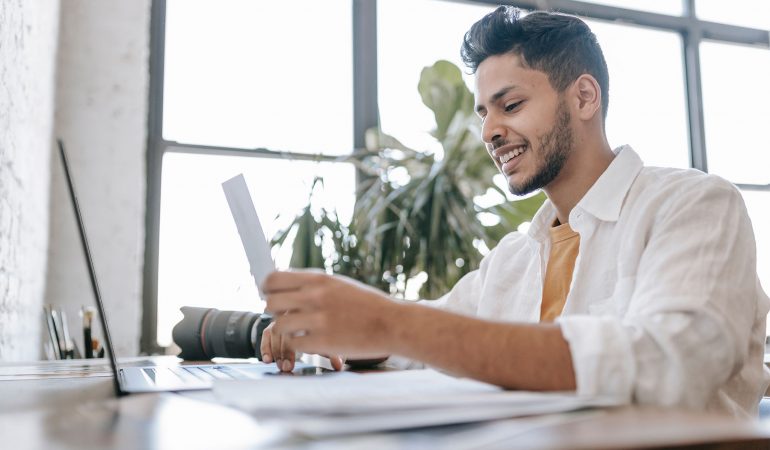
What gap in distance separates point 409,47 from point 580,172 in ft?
8.42

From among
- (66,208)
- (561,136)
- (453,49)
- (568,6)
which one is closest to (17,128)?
(66,208)

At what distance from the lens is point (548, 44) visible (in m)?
1.36

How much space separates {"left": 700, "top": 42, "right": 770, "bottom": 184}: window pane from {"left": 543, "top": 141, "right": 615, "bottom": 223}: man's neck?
3281 mm

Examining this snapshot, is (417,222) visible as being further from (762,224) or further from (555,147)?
(762,224)

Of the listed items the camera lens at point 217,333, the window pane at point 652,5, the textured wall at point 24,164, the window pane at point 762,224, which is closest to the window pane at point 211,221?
the textured wall at point 24,164

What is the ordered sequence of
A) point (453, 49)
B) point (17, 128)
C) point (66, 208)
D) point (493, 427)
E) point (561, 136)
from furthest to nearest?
1. point (453, 49)
2. point (66, 208)
3. point (17, 128)
4. point (561, 136)
5. point (493, 427)

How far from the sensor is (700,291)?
791 millimetres

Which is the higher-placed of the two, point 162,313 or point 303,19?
point 303,19

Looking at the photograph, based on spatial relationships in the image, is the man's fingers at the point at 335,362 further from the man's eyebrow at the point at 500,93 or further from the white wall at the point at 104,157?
the white wall at the point at 104,157

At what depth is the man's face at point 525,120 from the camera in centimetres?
134

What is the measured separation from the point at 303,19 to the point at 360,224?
49.7 inches

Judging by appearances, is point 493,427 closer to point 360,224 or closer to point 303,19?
point 360,224

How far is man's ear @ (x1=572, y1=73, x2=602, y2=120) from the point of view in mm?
1358

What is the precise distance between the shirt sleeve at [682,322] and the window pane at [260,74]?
2.61 metres
